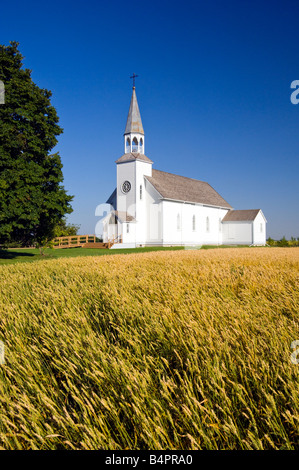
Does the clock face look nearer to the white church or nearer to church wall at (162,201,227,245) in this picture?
the white church

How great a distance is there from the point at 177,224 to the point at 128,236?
22.0 ft

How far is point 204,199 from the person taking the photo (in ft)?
160

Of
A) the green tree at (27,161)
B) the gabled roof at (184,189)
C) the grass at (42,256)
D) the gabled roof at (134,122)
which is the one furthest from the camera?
the gabled roof at (184,189)

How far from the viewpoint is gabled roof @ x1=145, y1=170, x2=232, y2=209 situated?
41.8 metres

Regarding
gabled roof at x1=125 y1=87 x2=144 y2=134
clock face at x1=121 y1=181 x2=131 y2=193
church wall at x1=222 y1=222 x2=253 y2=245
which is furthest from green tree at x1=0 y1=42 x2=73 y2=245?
church wall at x1=222 y1=222 x2=253 y2=245

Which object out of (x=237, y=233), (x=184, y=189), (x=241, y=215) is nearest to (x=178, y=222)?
(x=184, y=189)

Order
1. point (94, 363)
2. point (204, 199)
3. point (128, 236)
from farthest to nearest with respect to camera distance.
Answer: point (204, 199) < point (128, 236) < point (94, 363)

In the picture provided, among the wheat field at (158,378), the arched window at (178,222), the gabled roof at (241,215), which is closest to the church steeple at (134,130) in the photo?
the arched window at (178,222)

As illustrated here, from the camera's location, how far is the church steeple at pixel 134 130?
135 feet

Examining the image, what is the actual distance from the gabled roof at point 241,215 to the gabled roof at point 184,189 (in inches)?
63.6

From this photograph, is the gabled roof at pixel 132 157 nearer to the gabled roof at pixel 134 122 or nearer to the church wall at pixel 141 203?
the church wall at pixel 141 203
